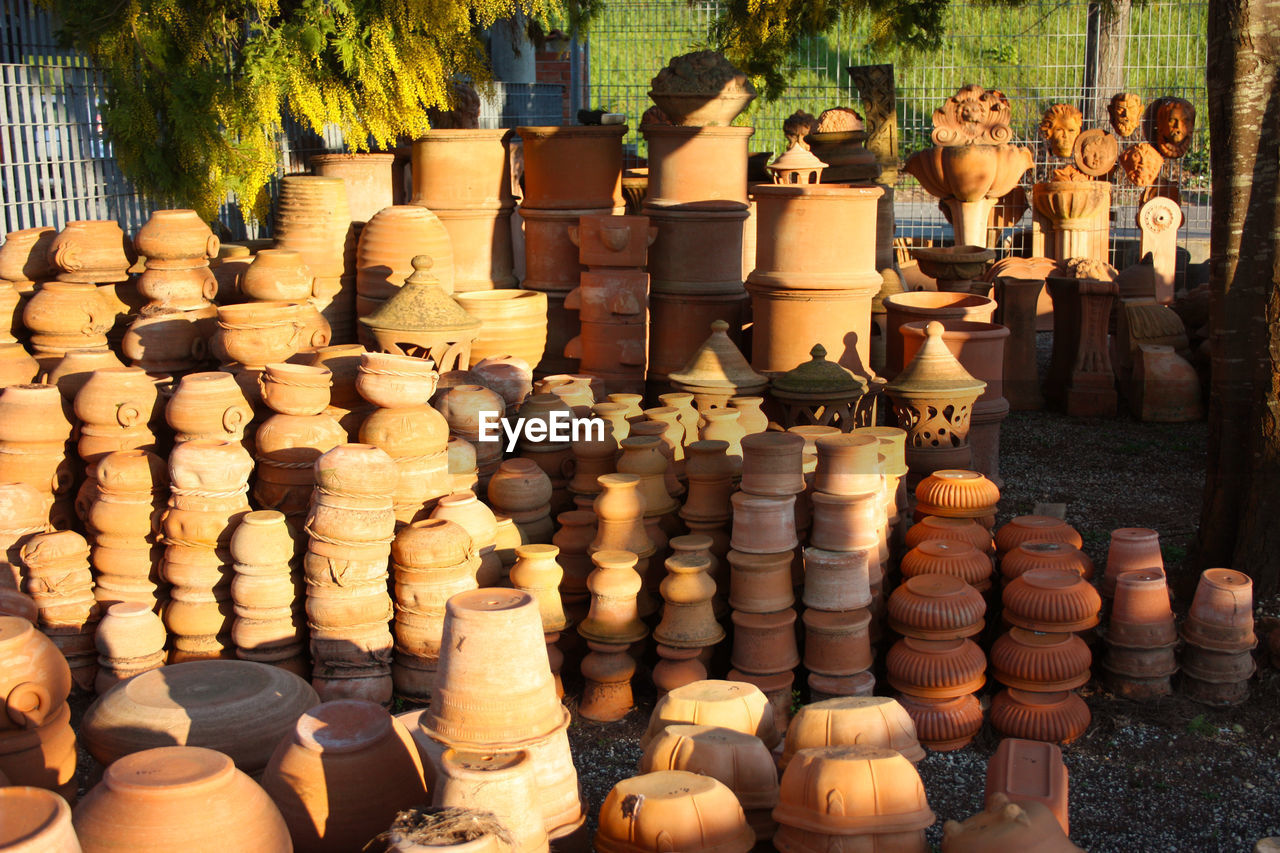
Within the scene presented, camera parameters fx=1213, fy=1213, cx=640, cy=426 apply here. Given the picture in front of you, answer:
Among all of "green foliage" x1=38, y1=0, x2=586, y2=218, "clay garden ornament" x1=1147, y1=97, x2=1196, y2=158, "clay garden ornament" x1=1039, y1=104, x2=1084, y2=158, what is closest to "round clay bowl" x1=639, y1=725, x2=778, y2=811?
"green foliage" x1=38, y1=0, x2=586, y2=218

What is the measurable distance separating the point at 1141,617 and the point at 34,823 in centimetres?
388

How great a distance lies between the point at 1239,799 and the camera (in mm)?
4039

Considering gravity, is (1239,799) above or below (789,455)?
below

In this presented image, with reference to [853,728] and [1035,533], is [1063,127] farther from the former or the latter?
[853,728]

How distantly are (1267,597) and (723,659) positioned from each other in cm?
239

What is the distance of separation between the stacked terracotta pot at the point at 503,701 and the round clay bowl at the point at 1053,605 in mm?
2010

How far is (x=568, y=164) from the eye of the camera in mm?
7191

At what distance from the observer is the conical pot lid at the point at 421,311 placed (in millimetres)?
5801

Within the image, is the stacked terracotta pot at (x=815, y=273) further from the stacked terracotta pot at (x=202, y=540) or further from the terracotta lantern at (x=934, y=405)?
the stacked terracotta pot at (x=202, y=540)

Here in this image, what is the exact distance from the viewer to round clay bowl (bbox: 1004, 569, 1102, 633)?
446 cm

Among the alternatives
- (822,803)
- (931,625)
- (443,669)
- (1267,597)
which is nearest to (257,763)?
(443,669)

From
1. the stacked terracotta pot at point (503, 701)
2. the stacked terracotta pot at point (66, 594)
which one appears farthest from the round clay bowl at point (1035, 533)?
the stacked terracotta pot at point (66, 594)

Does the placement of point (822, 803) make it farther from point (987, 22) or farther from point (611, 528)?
point (987, 22)

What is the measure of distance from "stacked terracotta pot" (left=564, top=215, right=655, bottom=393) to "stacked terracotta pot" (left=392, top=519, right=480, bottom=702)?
7.30 ft
